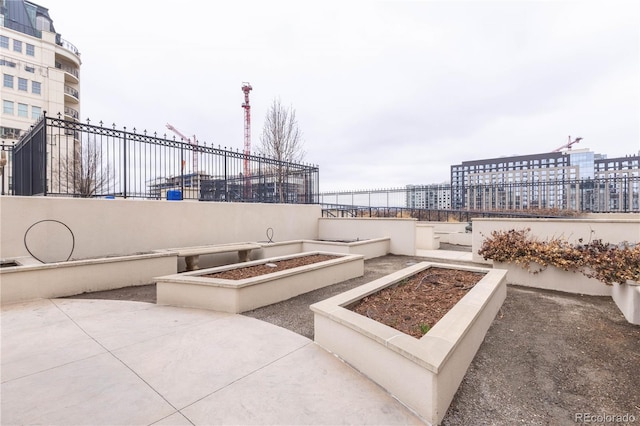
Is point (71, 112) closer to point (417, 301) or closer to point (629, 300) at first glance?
point (417, 301)

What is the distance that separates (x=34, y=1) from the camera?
40.3 meters

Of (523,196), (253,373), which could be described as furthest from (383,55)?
(523,196)

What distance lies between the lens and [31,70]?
35.3m

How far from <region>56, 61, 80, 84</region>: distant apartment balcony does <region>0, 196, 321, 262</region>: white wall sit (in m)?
47.3

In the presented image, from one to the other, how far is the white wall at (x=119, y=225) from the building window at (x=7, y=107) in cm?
4393

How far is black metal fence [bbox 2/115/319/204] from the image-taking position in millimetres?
6574

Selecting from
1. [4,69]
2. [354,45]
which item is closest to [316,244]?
[354,45]

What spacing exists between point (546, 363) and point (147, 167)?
9204 mm

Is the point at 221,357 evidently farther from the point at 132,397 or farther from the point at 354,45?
the point at 354,45

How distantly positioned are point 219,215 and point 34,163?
4503 mm

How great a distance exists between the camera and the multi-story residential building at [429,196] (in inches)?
612

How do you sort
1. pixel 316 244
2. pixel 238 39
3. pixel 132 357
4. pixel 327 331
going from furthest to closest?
1. pixel 238 39
2. pixel 316 244
3. pixel 327 331
4. pixel 132 357

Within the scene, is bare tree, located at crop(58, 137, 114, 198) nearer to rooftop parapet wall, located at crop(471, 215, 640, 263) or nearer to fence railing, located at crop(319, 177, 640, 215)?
fence railing, located at crop(319, 177, 640, 215)

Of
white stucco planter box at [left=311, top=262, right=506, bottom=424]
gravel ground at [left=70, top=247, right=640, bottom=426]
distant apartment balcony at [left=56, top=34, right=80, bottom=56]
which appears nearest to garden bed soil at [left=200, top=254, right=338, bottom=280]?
gravel ground at [left=70, top=247, right=640, bottom=426]
